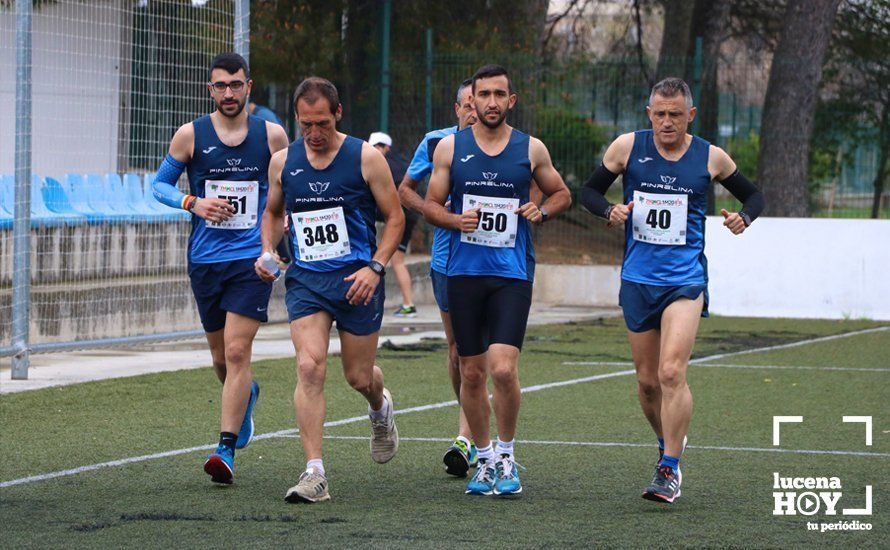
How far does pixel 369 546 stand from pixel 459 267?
185 cm

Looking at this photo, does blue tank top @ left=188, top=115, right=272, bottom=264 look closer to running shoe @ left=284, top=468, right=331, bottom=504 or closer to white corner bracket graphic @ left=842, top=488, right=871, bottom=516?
running shoe @ left=284, top=468, right=331, bottom=504

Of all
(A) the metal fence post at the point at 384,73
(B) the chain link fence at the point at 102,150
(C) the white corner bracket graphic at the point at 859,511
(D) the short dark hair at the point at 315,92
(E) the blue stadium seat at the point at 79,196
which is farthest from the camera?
(A) the metal fence post at the point at 384,73

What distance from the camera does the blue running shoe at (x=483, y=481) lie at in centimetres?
758

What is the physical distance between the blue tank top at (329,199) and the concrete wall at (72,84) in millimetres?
6246

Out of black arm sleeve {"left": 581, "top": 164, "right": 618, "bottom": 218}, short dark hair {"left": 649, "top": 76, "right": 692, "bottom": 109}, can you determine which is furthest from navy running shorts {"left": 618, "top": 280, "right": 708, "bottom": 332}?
short dark hair {"left": 649, "top": 76, "right": 692, "bottom": 109}

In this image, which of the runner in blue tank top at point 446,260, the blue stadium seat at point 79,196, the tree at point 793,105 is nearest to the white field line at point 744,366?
the blue stadium seat at point 79,196

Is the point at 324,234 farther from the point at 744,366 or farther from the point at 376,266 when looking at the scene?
the point at 744,366

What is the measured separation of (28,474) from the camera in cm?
810

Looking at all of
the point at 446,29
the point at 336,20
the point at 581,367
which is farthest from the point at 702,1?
the point at 581,367

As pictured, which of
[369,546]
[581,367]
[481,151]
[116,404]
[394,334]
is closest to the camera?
[369,546]

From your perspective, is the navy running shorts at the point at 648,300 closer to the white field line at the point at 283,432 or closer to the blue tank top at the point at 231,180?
the blue tank top at the point at 231,180

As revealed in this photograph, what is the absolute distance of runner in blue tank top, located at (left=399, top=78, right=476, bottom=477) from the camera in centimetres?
813

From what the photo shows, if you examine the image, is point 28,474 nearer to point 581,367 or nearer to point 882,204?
point 581,367

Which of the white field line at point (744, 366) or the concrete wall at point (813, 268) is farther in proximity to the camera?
the concrete wall at point (813, 268)
